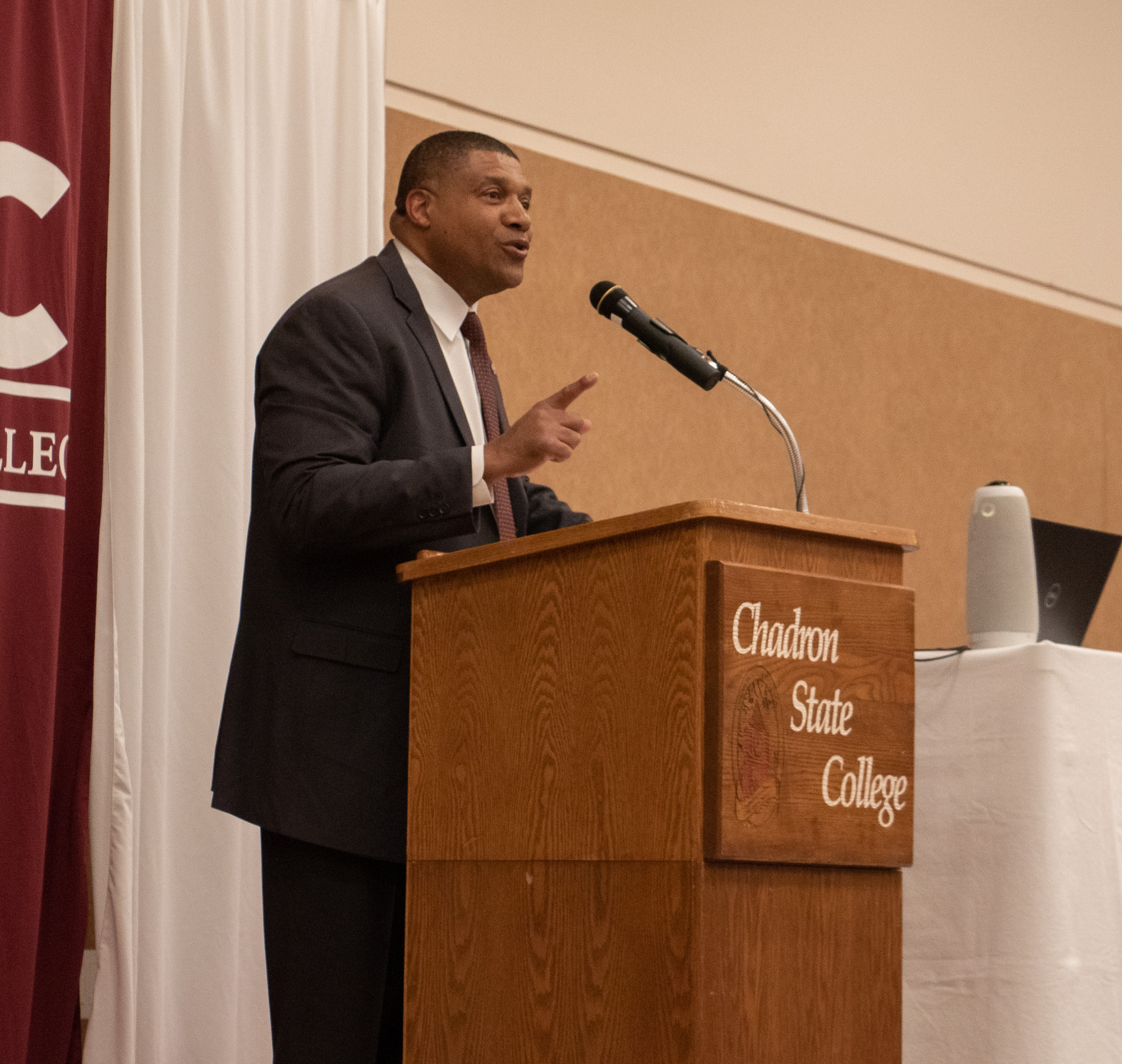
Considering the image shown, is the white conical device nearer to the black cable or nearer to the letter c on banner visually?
the black cable

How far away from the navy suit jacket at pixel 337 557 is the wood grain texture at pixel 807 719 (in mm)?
456

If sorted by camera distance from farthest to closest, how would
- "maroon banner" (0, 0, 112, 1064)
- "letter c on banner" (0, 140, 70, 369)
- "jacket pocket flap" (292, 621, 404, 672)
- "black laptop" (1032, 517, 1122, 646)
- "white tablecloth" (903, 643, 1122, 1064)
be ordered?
"letter c on banner" (0, 140, 70, 369)
"maroon banner" (0, 0, 112, 1064)
"black laptop" (1032, 517, 1122, 646)
"white tablecloth" (903, 643, 1122, 1064)
"jacket pocket flap" (292, 621, 404, 672)

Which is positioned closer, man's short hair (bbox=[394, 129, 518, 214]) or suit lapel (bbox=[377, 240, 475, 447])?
suit lapel (bbox=[377, 240, 475, 447])

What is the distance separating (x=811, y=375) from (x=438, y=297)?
7.76 feet

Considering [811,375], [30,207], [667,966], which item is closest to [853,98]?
[811,375]

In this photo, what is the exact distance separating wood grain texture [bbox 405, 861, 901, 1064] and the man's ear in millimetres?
983

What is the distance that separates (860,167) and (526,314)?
1.36m

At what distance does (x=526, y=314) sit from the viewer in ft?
12.1

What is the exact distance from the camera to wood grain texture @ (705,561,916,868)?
4.40ft

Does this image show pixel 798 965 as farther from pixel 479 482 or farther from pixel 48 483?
pixel 48 483

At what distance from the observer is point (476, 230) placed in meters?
2.12

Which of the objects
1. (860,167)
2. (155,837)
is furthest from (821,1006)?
(860,167)

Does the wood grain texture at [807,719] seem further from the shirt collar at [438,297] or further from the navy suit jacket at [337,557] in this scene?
the shirt collar at [438,297]

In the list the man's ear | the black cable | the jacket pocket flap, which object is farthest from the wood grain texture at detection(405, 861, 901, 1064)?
the man's ear
